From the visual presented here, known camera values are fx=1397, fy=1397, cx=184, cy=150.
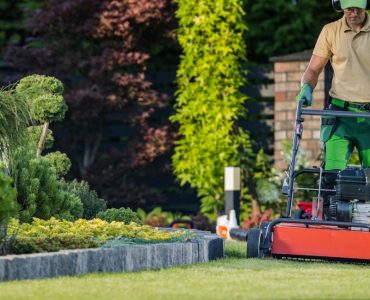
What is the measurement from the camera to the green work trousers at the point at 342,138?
1081 cm

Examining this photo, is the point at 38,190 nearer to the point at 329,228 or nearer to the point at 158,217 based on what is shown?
the point at 329,228

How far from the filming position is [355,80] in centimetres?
1077

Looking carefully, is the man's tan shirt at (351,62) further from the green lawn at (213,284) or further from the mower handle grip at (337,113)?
the green lawn at (213,284)

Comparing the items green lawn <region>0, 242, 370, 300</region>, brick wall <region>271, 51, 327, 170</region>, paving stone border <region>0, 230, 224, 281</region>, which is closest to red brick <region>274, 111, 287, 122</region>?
brick wall <region>271, 51, 327, 170</region>

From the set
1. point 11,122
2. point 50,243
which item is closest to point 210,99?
point 11,122

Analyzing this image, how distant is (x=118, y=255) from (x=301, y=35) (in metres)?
9.74

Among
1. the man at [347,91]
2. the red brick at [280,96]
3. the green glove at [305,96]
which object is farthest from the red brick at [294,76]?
the green glove at [305,96]

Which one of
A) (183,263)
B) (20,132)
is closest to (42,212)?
(20,132)

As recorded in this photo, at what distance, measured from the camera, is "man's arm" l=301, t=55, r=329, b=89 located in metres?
11.0

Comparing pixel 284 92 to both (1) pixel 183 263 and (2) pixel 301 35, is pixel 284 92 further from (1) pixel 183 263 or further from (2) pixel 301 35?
(1) pixel 183 263

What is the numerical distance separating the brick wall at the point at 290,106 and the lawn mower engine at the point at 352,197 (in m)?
6.34

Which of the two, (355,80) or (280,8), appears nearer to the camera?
(355,80)

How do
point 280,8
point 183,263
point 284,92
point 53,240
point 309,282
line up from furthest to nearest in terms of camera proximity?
point 280,8 → point 284,92 → point 183,263 → point 53,240 → point 309,282

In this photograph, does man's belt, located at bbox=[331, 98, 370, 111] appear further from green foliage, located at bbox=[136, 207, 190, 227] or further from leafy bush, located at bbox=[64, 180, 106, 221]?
green foliage, located at bbox=[136, 207, 190, 227]
